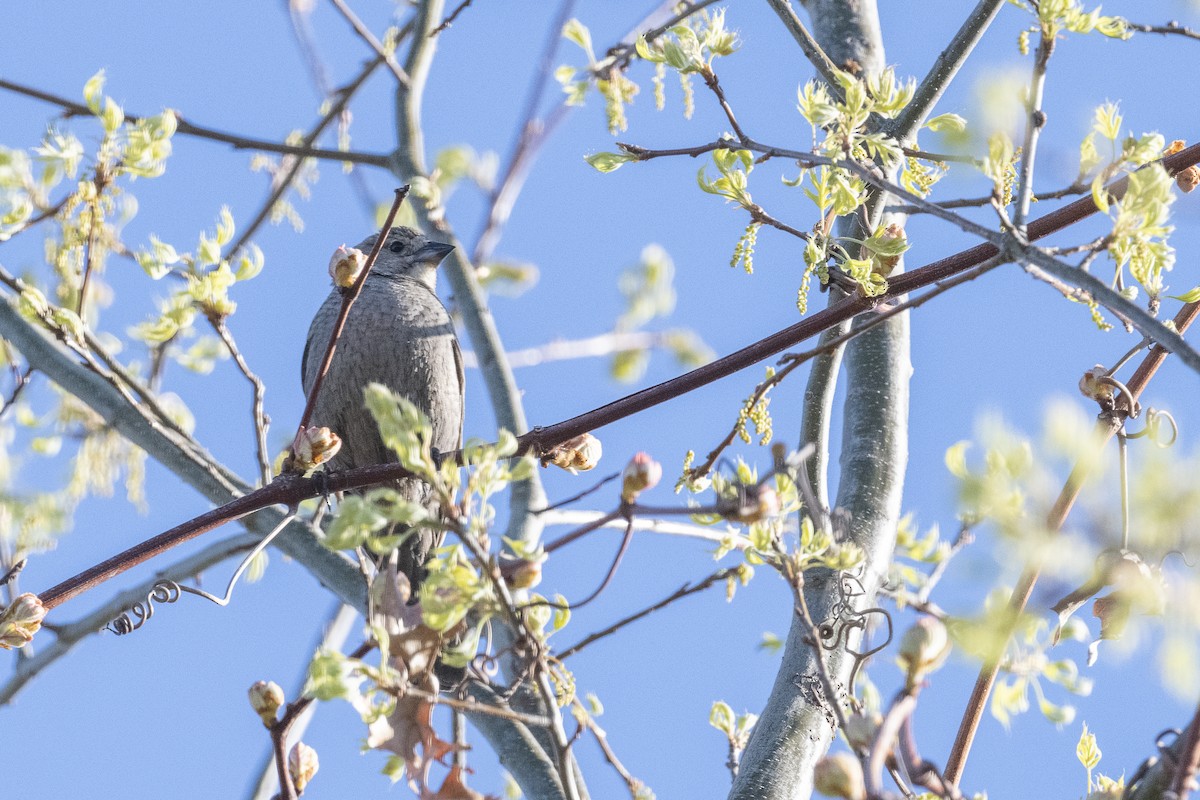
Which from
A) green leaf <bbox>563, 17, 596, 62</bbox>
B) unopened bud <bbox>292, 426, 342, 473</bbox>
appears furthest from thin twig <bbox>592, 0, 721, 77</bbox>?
unopened bud <bbox>292, 426, 342, 473</bbox>

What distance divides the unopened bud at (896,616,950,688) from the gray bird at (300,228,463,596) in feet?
10.7

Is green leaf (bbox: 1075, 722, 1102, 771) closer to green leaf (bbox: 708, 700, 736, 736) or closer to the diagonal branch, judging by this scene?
green leaf (bbox: 708, 700, 736, 736)

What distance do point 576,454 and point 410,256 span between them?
3.41 meters

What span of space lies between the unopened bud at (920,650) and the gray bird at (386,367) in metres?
3.27

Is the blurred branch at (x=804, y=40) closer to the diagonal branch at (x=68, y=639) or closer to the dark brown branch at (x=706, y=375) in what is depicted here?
the dark brown branch at (x=706, y=375)

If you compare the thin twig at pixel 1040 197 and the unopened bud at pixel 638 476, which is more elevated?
the thin twig at pixel 1040 197

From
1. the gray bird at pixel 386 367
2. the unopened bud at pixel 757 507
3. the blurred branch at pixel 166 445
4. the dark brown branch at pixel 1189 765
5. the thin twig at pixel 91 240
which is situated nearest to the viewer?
the dark brown branch at pixel 1189 765

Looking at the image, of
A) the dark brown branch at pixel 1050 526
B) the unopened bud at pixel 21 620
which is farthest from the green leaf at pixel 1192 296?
the unopened bud at pixel 21 620

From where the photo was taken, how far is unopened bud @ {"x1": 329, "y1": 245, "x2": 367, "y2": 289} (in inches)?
109

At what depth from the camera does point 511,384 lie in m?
5.38

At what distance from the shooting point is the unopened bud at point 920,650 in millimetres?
1691

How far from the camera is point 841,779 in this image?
167 cm

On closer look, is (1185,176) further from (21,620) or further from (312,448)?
(21,620)

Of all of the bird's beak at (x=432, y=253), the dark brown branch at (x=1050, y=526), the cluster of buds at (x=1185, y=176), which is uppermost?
the bird's beak at (x=432, y=253)
